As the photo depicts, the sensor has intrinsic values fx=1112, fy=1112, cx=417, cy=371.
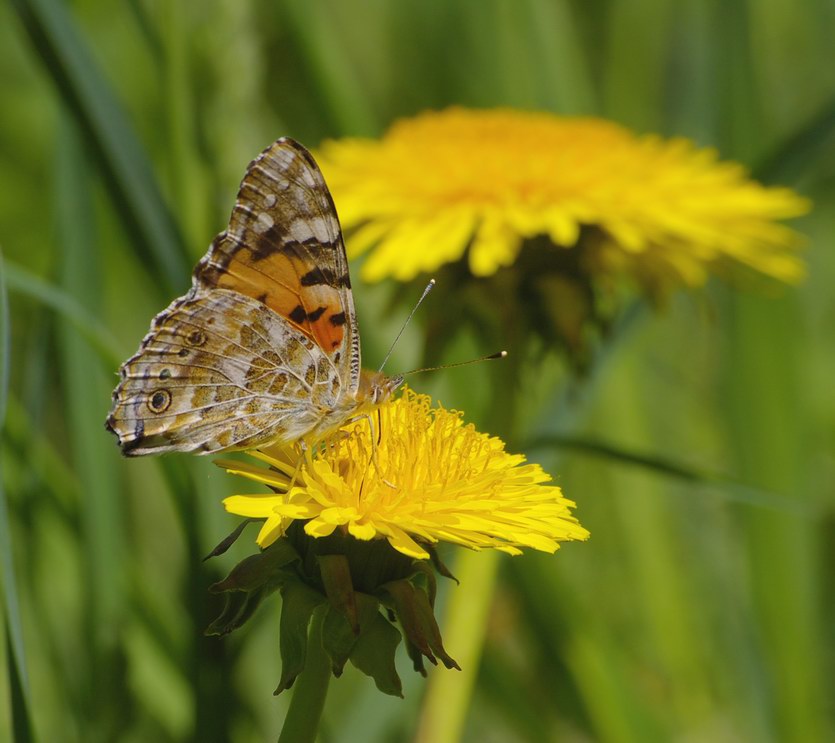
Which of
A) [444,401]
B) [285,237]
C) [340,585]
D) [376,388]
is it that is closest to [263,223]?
[285,237]

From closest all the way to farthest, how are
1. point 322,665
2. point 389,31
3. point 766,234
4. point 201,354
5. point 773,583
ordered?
point 322,665 → point 201,354 → point 766,234 → point 773,583 → point 389,31

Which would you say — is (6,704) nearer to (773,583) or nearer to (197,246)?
(197,246)

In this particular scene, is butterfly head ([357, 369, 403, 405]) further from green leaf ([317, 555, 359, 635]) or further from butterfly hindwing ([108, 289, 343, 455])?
green leaf ([317, 555, 359, 635])

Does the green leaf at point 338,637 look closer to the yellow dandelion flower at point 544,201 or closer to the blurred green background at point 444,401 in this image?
the blurred green background at point 444,401

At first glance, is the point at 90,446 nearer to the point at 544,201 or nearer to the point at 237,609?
the point at 237,609

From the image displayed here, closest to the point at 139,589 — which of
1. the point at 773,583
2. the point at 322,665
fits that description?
the point at 322,665
